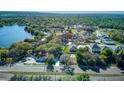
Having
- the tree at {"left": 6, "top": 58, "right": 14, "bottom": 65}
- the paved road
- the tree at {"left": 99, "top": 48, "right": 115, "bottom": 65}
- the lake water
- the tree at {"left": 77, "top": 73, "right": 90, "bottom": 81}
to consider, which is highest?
the lake water

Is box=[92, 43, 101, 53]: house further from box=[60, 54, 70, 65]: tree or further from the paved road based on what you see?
box=[60, 54, 70, 65]: tree

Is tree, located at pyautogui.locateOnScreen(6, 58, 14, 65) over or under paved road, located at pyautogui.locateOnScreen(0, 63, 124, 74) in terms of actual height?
over

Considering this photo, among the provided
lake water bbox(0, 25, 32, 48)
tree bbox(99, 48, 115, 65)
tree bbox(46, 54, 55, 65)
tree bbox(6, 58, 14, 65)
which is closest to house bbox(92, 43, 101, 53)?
tree bbox(99, 48, 115, 65)

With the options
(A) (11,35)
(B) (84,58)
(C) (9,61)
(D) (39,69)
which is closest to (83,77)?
(B) (84,58)

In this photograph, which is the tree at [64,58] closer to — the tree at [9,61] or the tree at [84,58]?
the tree at [84,58]

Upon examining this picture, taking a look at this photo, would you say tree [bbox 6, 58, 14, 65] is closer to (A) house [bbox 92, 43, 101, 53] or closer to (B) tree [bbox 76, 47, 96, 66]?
(B) tree [bbox 76, 47, 96, 66]

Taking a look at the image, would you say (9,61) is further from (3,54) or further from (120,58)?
(120,58)

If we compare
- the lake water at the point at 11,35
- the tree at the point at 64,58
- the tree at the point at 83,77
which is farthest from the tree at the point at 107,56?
the lake water at the point at 11,35

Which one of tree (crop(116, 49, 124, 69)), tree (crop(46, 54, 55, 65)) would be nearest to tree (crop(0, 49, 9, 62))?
tree (crop(46, 54, 55, 65))

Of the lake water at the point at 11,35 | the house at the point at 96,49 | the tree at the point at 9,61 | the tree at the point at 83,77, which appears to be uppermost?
the lake water at the point at 11,35
